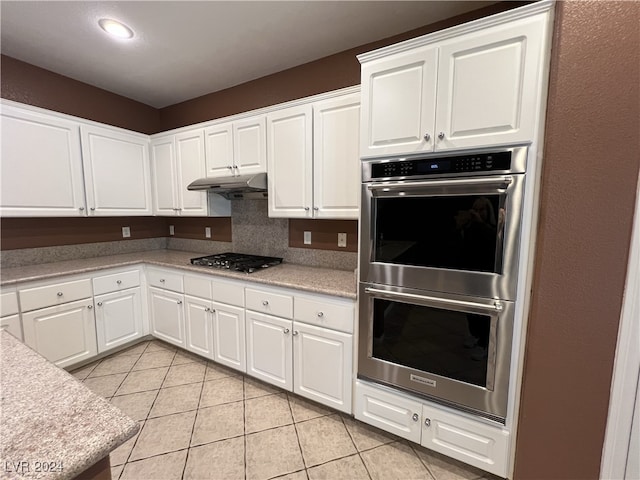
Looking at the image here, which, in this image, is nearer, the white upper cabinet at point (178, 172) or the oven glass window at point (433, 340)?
the oven glass window at point (433, 340)

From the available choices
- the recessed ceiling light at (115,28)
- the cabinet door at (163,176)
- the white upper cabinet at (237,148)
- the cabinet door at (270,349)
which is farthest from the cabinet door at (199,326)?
the recessed ceiling light at (115,28)

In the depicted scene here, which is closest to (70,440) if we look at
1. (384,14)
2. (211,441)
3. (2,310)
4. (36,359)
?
(36,359)

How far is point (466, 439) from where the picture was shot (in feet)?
4.83

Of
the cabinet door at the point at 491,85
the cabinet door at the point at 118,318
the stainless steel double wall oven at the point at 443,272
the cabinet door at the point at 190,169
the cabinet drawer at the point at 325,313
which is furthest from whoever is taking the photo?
the cabinet door at the point at 190,169

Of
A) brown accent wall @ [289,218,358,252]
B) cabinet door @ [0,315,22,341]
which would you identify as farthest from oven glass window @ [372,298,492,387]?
cabinet door @ [0,315,22,341]

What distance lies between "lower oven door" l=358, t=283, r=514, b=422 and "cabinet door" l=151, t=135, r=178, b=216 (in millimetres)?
2393

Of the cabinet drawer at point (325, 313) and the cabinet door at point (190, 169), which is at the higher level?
the cabinet door at point (190, 169)

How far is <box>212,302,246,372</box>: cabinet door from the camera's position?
7.31 ft

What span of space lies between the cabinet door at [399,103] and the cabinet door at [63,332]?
2.72m

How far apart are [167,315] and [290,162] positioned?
1.94 m

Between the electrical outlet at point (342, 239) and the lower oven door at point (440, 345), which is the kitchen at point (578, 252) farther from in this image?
the electrical outlet at point (342, 239)

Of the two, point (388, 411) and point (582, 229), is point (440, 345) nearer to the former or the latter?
point (388, 411)

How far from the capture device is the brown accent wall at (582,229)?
1073 millimetres

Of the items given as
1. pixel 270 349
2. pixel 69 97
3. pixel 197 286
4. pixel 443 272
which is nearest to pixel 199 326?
pixel 197 286
